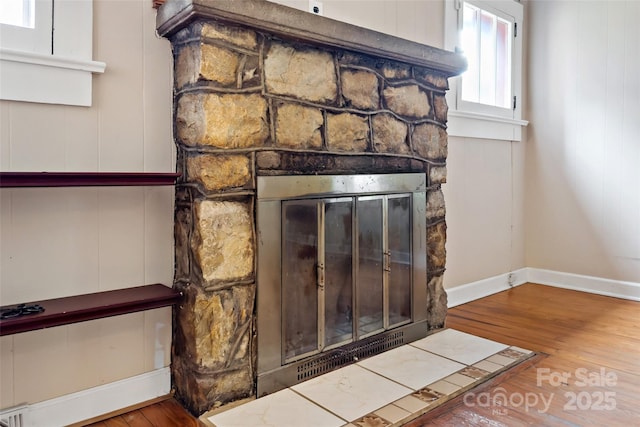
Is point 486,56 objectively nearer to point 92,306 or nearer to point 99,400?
point 92,306

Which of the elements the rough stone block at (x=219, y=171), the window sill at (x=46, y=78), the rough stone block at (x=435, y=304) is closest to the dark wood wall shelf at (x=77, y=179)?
the rough stone block at (x=219, y=171)

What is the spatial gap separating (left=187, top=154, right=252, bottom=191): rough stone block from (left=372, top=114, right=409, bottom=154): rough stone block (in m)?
0.76

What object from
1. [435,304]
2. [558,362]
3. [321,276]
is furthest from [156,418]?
[558,362]

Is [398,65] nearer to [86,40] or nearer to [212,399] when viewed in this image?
[86,40]

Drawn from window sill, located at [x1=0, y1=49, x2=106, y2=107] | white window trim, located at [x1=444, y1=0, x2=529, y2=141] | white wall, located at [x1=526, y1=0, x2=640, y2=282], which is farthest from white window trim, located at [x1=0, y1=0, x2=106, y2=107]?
white wall, located at [x1=526, y1=0, x2=640, y2=282]

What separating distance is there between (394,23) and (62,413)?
2527 millimetres

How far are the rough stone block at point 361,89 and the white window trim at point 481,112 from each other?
922 mm

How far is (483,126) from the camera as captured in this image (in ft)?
11.1

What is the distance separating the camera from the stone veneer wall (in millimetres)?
1700

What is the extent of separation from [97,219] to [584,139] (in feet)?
11.5

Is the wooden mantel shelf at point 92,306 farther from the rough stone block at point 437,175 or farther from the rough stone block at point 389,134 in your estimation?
the rough stone block at point 437,175

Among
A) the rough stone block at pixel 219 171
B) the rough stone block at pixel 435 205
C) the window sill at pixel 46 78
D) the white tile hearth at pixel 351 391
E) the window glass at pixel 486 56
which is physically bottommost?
the white tile hearth at pixel 351 391

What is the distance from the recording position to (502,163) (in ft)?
12.0

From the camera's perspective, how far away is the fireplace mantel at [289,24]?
1617mm
